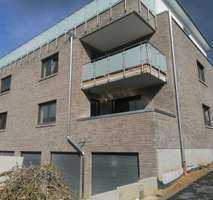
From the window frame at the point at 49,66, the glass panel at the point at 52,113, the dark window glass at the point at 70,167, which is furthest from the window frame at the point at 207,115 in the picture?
the window frame at the point at 49,66

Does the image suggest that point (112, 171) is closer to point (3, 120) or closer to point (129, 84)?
point (129, 84)

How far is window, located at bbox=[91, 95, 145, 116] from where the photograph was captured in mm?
13484

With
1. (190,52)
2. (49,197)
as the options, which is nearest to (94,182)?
(49,197)

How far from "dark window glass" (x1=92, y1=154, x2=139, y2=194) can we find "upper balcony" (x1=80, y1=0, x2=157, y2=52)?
6.82m

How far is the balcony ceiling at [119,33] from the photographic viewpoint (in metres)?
12.6

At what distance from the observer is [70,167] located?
13062mm

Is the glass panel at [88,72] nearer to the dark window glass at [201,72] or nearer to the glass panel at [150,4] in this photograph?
the glass panel at [150,4]

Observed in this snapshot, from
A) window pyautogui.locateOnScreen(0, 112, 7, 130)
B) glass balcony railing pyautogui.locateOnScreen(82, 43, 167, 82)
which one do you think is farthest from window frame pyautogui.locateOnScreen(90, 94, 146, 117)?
window pyautogui.locateOnScreen(0, 112, 7, 130)

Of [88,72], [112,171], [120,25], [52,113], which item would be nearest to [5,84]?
[52,113]

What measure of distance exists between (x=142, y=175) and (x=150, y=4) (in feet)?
30.9

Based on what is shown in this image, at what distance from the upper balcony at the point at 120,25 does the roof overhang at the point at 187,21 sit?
9.69ft

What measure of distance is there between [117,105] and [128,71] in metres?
3.41

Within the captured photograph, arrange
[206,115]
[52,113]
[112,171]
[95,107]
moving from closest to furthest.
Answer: [112,171], [52,113], [95,107], [206,115]

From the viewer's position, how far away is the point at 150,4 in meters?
13.8
